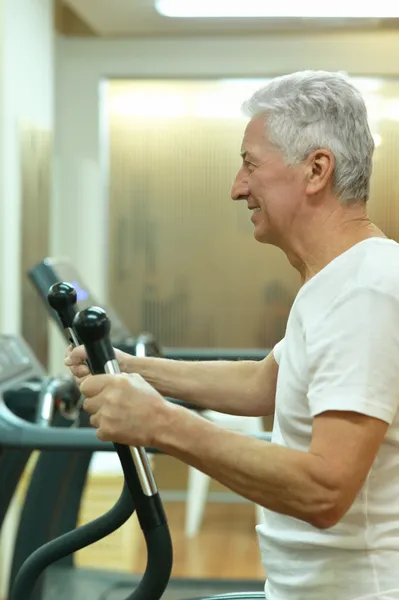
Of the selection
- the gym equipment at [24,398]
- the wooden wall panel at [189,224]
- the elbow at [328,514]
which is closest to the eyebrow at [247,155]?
the elbow at [328,514]

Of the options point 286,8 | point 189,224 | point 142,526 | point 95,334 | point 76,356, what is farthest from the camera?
point 189,224

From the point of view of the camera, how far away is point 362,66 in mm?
5262

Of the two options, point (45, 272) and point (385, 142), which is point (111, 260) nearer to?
point (385, 142)

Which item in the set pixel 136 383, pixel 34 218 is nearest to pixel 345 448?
pixel 136 383

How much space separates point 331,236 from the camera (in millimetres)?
1359

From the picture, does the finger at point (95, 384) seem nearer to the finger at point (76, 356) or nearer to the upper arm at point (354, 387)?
the upper arm at point (354, 387)

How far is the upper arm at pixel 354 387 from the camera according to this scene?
1154 mm

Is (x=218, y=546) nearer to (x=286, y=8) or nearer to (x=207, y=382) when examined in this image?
(x=286, y=8)

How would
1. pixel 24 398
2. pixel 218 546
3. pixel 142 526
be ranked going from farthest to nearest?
1. pixel 218 546
2. pixel 24 398
3. pixel 142 526

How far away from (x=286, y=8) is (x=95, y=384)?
3.50m

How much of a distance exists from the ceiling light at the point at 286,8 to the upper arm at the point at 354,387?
3187 millimetres

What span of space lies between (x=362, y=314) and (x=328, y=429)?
14cm

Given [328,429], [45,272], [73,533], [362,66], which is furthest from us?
[362,66]

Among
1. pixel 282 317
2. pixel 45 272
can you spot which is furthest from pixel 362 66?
pixel 45 272
